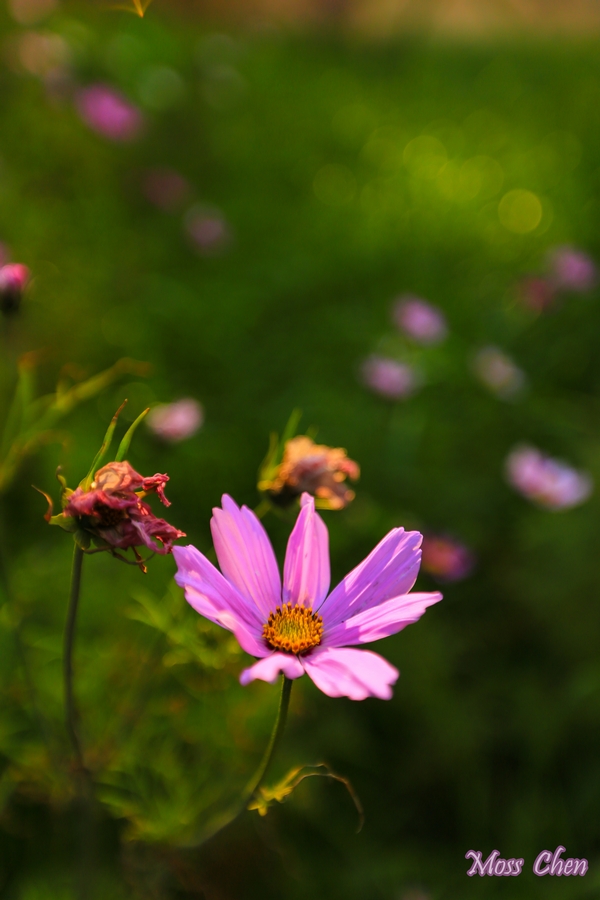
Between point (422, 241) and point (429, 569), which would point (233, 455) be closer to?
point (429, 569)

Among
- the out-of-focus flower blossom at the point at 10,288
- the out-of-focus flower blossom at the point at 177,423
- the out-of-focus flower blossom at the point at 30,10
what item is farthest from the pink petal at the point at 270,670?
the out-of-focus flower blossom at the point at 30,10

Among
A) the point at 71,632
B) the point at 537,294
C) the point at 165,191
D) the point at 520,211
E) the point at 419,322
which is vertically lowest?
the point at 71,632

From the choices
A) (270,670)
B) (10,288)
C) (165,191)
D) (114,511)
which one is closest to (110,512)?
(114,511)

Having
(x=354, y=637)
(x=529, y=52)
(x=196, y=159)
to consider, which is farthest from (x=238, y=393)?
(x=529, y=52)

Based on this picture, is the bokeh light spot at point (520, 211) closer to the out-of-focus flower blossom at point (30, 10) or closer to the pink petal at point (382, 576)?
Result: the out-of-focus flower blossom at point (30, 10)

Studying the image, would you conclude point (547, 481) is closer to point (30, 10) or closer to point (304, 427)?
point (304, 427)

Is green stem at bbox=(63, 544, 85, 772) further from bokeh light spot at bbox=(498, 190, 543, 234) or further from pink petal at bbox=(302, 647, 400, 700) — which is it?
bokeh light spot at bbox=(498, 190, 543, 234)
